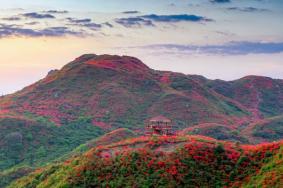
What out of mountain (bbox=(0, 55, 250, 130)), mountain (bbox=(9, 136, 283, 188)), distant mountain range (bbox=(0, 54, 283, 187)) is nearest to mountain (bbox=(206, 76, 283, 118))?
distant mountain range (bbox=(0, 54, 283, 187))

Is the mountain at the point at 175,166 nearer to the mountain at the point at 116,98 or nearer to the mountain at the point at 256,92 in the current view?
the mountain at the point at 116,98

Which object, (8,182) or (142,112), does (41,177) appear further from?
(142,112)

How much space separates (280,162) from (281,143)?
409cm

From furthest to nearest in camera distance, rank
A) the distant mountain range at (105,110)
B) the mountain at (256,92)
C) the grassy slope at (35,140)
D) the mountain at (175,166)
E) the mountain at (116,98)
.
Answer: the mountain at (256,92) → the mountain at (116,98) → the distant mountain range at (105,110) → the grassy slope at (35,140) → the mountain at (175,166)

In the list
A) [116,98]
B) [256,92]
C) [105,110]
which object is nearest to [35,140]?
[105,110]

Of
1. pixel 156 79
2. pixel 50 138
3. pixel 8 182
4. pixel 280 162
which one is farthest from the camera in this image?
pixel 156 79

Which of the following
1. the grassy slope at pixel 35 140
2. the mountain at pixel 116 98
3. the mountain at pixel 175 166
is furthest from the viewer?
the mountain at pixel 116 98

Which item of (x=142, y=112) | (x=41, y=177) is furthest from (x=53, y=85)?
(x=41, y=177)

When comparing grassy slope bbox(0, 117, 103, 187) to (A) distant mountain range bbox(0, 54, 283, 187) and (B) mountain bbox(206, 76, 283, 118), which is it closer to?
(A) distant mountain range bbox(0, 54, 283, 187)

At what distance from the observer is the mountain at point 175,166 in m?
39.1

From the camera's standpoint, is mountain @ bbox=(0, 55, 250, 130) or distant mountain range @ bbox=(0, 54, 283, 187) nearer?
distant mountain range @ bbox=(0, 54, 283, 187)

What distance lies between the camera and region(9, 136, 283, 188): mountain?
3906 cm

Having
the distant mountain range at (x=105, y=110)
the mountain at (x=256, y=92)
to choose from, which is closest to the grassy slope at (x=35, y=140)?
the distant mountain range at (x=105, y=110)

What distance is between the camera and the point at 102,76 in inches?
5197
